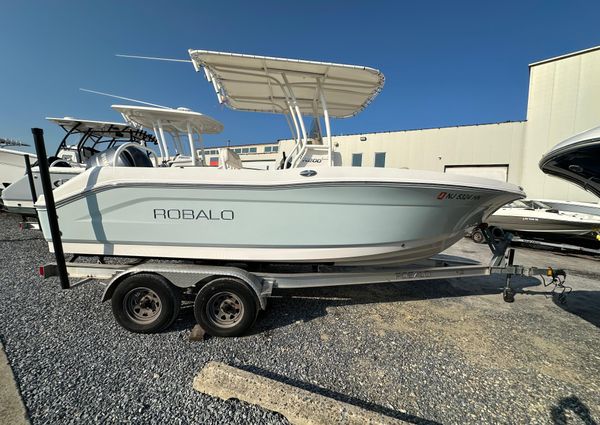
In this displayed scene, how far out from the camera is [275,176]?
8.24 feet

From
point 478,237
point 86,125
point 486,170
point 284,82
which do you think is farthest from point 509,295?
point 486,170

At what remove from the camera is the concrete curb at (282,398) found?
1.54 meters

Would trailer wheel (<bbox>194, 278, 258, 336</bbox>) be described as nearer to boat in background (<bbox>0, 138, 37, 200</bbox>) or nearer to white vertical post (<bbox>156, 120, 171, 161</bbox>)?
white vertical post (<bbox>156, 120, 171, 161</bbox>)

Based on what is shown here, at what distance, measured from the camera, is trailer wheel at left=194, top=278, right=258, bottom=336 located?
2.60 m

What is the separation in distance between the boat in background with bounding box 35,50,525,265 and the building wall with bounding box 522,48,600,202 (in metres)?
13.6

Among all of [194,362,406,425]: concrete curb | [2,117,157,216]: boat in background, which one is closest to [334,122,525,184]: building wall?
[2,117,157,216]: boat in background

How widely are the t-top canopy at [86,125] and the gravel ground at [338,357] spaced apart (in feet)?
17.7

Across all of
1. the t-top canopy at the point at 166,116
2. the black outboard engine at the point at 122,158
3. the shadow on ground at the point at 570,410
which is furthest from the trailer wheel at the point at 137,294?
the shadow on ground at the point at 570,410

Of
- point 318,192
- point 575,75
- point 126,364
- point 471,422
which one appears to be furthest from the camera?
point 575,75

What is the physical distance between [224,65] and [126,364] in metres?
3.08

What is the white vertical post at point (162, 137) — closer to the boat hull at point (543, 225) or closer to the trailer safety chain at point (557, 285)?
the trailer safety chain at point (557, 285)

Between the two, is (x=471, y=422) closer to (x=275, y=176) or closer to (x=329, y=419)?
(x=329, y=419)

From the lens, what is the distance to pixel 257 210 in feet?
8.38

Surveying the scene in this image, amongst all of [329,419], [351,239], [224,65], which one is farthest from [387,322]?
[224,65]
